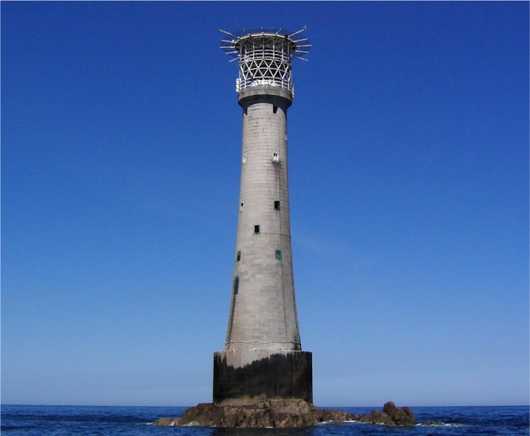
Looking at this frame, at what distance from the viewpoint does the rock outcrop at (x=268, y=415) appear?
165 feet

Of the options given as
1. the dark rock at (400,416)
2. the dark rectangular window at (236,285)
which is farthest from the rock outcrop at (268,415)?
the dark rectangular window at (236,285)

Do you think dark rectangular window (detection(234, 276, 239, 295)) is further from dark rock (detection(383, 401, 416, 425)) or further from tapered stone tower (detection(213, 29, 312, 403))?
dark rock (detection(383, 401, 416, 425))

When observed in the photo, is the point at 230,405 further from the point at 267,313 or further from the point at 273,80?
the point at 273,80

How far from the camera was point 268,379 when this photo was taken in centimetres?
5238

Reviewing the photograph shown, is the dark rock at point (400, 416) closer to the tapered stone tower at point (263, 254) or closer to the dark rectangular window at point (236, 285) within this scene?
the tapered stone tower at point (263, 254)

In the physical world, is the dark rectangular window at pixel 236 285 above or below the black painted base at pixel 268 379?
above

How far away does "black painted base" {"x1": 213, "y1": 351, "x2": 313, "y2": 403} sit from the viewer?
5219cm

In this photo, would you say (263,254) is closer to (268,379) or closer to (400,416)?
(268,379)

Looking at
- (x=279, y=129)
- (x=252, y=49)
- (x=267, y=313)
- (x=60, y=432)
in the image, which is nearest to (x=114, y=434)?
(x=60, y=432)

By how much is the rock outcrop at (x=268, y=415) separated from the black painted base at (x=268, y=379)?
50 cm

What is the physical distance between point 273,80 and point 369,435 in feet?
83.4

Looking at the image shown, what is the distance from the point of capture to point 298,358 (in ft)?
175

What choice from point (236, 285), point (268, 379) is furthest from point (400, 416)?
point (236, 285)

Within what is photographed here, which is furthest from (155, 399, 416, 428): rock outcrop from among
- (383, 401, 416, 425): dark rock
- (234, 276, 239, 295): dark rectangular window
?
(234, 276, 239, 295): dark rectangular window
